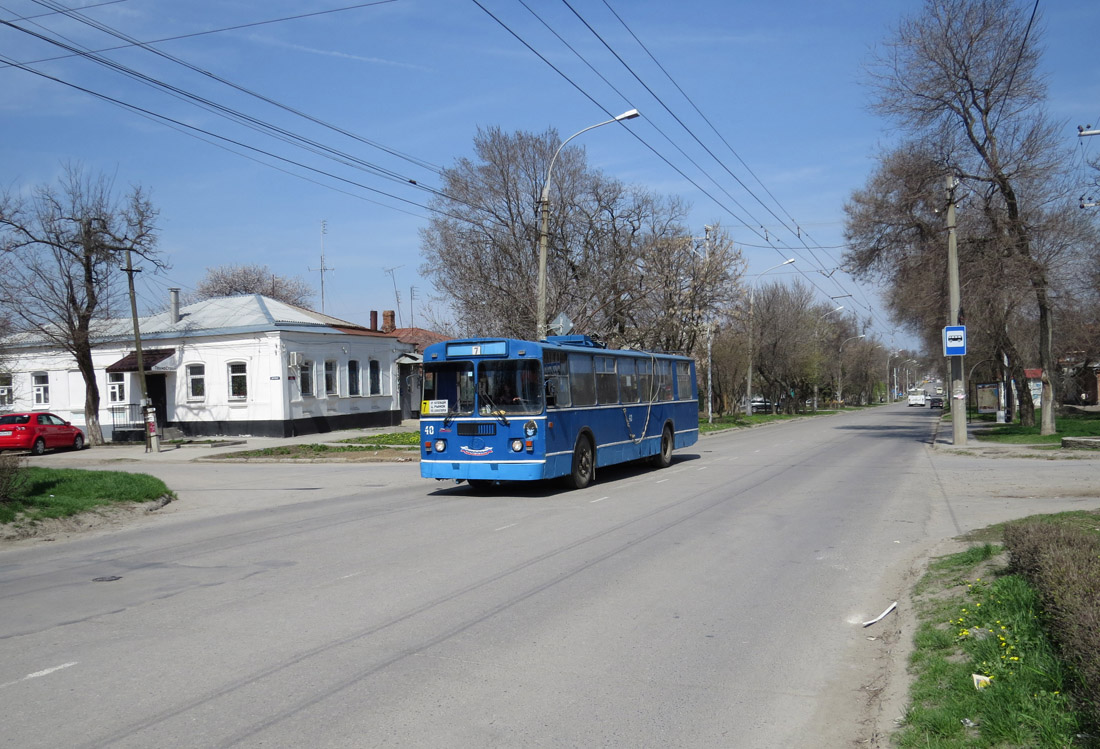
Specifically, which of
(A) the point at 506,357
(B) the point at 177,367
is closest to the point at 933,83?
(A) the point at 506,357

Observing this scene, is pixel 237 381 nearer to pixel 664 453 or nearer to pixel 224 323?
pixel 224 323

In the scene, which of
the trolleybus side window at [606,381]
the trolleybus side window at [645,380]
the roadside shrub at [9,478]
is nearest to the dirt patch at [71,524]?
the roadside shrub at [9,478]

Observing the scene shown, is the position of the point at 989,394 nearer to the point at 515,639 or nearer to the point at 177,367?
the point at 177,367

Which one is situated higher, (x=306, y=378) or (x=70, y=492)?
(x=306, y=378)

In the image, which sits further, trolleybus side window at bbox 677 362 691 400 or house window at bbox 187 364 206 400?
house window at bbox 187 364 206 400

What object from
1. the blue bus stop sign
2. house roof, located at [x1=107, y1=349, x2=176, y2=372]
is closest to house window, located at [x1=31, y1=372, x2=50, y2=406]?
house roof, located at [x1=107, y1=349, x2=176, y2=372]

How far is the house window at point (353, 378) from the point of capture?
41.2m

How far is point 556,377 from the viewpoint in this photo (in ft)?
53.2

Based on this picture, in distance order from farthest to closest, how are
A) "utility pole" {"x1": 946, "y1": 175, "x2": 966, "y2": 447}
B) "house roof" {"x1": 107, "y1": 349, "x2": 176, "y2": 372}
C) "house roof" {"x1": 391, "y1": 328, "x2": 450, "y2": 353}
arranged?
"house roof" {"x1": 391, "y1": 328, "x2": 450, "y2": 353}, "house roof" {"x1": 107, "y1": 349, "x2": 176, "y2": 372}, "utility pole" {"x1": 946, "y1": 175, "x2": 966, "y2": 447}

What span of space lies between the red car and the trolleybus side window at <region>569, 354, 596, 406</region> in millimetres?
25526

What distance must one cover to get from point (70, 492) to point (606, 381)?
1042 centimetres

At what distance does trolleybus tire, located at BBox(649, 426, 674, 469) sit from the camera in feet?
72.6

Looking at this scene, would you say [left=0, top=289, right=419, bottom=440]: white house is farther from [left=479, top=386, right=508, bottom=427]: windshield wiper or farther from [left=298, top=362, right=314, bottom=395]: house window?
[left=479, top=386, right=508, bottom=427]: windshield wiper

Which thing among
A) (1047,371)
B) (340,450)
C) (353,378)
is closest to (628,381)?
(340,450)
